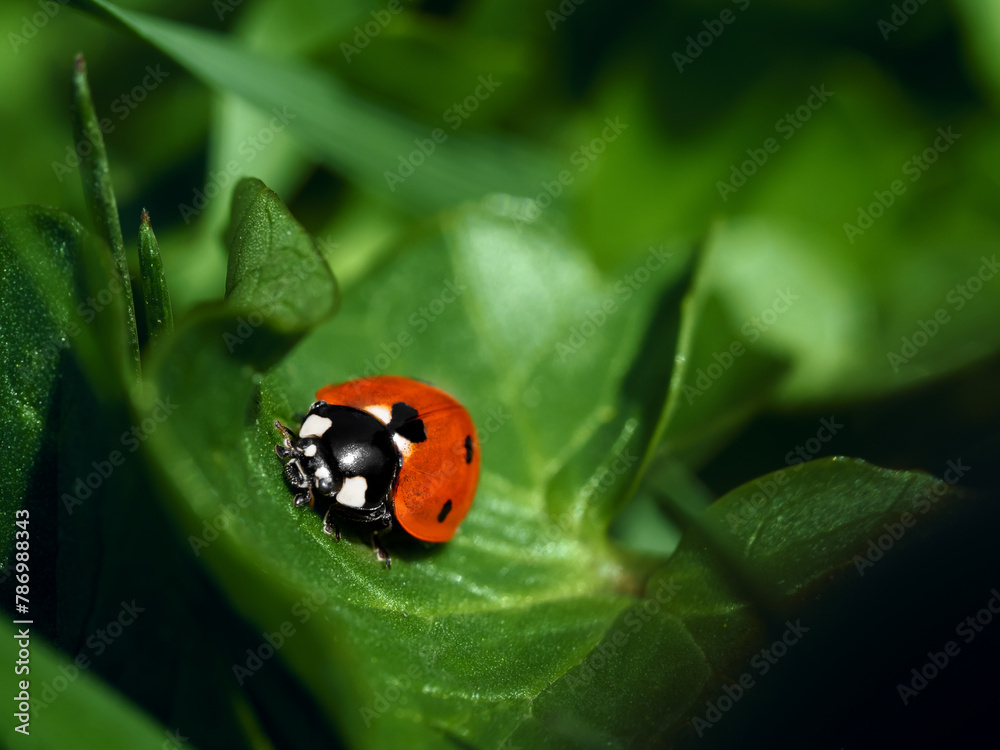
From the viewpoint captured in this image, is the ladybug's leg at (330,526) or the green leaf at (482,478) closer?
the green leaf at (482,478)

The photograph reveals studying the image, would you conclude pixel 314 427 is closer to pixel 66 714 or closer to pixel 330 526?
Answer: pixel 330 526

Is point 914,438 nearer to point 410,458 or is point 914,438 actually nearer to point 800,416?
point 800,416

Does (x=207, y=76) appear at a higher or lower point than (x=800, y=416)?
lower

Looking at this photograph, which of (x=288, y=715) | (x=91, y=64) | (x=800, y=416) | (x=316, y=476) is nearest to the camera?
(x=288, y=715)

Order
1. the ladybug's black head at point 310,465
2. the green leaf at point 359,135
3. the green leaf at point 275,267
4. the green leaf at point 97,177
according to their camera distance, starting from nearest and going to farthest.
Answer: the green leaf at point 275,267
the green leaf at point 97,177
the ladybug's black head at point 310,465
the green leaf at point 359,135

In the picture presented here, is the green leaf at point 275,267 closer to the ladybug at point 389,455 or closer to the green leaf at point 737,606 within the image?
the ladybug at point 389,455

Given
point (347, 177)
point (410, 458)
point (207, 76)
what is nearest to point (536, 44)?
point (347, 177)

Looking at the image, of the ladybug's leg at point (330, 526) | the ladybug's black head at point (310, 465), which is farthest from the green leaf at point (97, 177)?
the ladybug's leg at point (330, 526)
